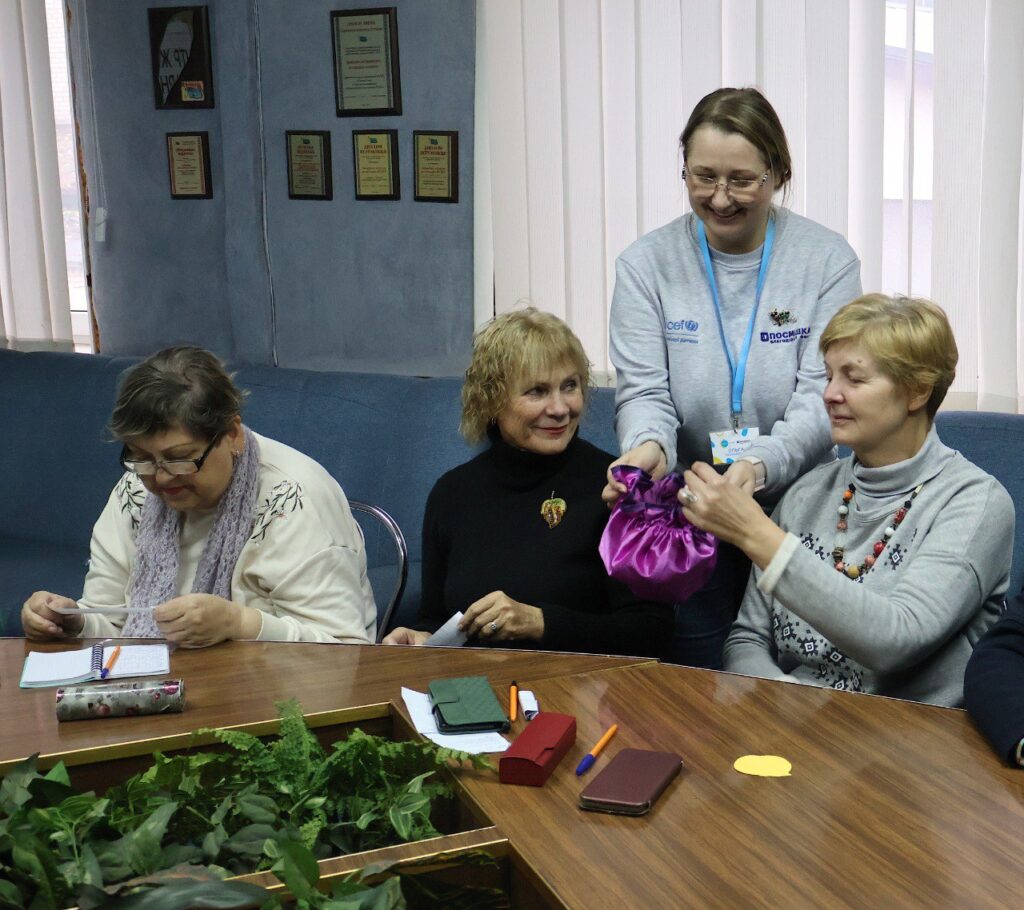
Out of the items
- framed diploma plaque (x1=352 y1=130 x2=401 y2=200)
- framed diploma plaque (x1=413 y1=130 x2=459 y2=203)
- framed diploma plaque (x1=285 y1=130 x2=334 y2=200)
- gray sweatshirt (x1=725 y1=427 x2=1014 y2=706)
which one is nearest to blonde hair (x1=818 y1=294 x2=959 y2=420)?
gray sweatshirt (x1=725 y1=427 x2=1014 y2=706)

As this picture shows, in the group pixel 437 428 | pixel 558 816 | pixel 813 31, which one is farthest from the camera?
pixel 437 428

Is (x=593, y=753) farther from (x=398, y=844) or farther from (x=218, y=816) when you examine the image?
(x=218, y=816)

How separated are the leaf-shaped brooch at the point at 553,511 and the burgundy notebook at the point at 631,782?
0.97 m

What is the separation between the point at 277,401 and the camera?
13.3 ft

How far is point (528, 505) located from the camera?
2.55 metres

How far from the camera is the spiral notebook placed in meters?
1.96

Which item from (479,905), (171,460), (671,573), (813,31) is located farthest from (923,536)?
(813,31)

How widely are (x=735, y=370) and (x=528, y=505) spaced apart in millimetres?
511

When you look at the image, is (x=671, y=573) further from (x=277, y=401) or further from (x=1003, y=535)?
(x=277, y=401)

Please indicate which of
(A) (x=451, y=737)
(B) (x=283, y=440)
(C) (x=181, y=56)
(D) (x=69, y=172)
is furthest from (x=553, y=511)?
(D) (x=69, y=172)

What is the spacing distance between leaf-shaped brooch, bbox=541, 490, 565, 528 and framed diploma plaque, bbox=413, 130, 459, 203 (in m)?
1.87

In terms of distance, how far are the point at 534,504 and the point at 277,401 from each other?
1.75m

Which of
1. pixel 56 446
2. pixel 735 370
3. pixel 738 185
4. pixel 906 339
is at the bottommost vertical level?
pixel 56 446

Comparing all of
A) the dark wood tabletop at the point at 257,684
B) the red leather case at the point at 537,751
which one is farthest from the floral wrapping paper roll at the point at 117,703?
the red leather case at the point at 537,751
